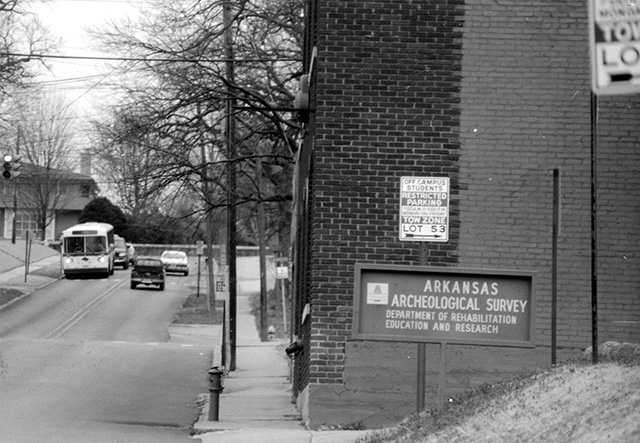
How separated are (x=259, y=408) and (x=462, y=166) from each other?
7.58 m

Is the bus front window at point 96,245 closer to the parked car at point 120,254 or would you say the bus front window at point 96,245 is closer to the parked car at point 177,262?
the parked car at point 120,254

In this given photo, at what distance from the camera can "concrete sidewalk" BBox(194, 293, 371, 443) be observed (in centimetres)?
1405

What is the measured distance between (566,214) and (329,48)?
3.84 meters

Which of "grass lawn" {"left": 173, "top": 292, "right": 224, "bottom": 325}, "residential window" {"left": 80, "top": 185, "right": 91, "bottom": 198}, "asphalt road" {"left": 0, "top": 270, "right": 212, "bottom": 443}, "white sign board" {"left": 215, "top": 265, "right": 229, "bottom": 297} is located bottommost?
"grass lawn" {"left": 173, "top": 292, "right": 224, "bottom": 325}

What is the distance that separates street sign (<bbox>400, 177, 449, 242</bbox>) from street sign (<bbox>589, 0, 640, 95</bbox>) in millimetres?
5218

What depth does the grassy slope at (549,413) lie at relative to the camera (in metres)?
7.88

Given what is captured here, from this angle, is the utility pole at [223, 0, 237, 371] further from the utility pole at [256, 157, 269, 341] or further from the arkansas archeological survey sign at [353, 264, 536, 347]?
the arkansas archeological survey sign at [353, 264, 536, 347]

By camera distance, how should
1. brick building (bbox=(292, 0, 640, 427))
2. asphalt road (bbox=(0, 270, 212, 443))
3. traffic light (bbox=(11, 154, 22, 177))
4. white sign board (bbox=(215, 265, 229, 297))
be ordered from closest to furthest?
brick building (bbox=(292, 0, 640, 427))
asphalt road (bbox=(0, 270, 212, 443))
white sign board (bbox=(215, 265, 229, 297))
traffic light (bbox=(11, 154, 22, 177))

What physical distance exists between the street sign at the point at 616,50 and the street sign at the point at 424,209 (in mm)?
5218

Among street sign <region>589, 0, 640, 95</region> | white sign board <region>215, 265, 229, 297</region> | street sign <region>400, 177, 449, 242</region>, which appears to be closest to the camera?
street sign <region>589, 0, 640, 95</region>

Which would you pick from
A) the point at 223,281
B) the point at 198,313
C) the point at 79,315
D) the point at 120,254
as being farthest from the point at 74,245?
the point at 223,281

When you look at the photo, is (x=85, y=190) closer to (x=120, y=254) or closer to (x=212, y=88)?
(x=120, y=254)

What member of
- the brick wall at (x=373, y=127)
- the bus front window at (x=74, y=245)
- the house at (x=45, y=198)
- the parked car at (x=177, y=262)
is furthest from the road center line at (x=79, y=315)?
the brick wall at (x=373, y=127)

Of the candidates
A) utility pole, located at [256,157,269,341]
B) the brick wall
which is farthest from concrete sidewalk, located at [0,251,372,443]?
the brick wall
